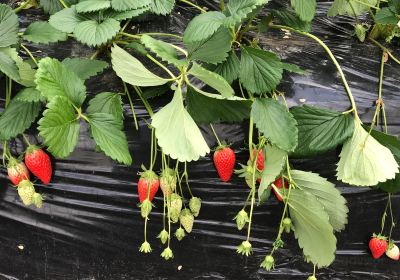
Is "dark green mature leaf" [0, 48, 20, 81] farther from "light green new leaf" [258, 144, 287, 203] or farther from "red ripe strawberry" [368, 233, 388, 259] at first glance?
"red ripe strawberry" [368, 233, 388, 259]

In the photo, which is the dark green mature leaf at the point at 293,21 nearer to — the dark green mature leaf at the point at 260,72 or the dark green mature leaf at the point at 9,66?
the dark green mature leaf at the point at 260,72

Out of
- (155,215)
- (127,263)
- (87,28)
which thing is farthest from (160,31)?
Answer: (127,263)

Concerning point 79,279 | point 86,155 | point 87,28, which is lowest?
point 79,279

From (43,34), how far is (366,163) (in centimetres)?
59

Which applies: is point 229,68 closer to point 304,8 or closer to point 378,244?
point 304,8

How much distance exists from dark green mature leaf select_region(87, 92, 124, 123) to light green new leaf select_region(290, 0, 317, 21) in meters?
0.35

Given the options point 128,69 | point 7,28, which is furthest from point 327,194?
point 7,28

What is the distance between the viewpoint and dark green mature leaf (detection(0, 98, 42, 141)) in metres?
0.81

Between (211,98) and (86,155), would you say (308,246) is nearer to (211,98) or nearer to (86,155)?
(211,98)

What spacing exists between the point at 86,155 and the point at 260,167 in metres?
0.34

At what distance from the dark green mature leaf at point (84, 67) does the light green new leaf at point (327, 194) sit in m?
0.38

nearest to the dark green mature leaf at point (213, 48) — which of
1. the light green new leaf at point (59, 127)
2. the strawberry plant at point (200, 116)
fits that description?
the strawberry plant at point (200, 116)

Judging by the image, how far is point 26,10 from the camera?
1.09 meters

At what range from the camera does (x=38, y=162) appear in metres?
0.87
